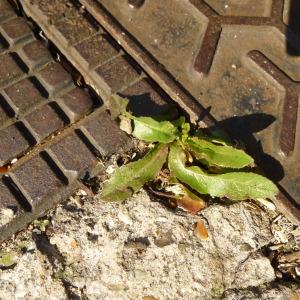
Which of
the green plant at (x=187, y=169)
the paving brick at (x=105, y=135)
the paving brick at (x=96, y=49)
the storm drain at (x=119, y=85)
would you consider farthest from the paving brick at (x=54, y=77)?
the green plant at (x=187, y=169)

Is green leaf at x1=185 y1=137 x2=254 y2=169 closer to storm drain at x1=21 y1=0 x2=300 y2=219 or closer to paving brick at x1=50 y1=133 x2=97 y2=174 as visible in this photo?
storm drain at x1=21 y1=0 x2=300 y2=219

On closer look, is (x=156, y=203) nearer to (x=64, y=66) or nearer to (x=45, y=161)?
(x=45, y=161)

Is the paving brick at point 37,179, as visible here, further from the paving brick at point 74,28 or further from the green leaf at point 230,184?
the paving brick at point 74,28

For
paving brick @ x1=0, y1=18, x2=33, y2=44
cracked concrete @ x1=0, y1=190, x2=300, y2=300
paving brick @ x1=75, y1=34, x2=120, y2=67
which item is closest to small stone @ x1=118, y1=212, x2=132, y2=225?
cracked concrete @ x1=0, y1=190, x2=300, y2=300

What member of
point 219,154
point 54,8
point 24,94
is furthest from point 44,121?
point 219,154

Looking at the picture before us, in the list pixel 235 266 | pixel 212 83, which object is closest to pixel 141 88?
pixel 212 83

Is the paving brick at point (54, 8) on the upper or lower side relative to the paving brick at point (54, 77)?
upper

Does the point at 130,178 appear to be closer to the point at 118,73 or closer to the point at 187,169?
the point at 187,169

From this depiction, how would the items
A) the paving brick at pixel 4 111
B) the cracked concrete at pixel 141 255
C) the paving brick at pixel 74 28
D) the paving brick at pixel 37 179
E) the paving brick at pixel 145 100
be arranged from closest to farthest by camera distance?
the cracked concrete at pixel 141 255 < the paving brick at pixel 37 179 < the paving brick at pixel 4 111 < the paving brick at pixel 145 100 < the paving brick at pixel 74 28
